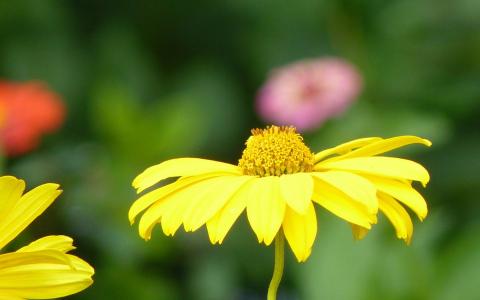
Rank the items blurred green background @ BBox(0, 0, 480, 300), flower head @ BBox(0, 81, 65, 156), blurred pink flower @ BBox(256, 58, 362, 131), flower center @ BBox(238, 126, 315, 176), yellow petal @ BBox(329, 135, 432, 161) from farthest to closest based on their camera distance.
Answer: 1. blurred pink flower @ BBox(256, 58, 362, 131)
2. flower head @ BBox(0, 81, 65, 156)
3. blurred green background @ BBox(0, 0, 480, 300)
4. flower center @ BBox(238, 126, 315, 176)
5. yellow petal @ BBox(329, 135, 432, 161)

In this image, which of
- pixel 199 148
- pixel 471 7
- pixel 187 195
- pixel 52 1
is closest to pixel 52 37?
pixel 52 1

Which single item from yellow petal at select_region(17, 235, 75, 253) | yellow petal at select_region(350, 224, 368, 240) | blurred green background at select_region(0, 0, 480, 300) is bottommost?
blurred green background at select_region(0, 0, 480, 300)

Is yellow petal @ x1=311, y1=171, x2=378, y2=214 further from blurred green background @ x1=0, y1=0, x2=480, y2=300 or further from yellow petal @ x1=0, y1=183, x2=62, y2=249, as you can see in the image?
blurred green background @ x1=0, y1=0, x2=480, y2=300

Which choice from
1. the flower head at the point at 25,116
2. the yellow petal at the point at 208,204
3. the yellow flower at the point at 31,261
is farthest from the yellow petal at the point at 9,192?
the flower head at the point at 25,116

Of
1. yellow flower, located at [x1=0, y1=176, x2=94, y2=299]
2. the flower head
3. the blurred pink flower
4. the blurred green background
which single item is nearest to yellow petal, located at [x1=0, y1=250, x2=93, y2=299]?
yellow flower, located at [x1=0, y1=176, x2=94, y2=299]

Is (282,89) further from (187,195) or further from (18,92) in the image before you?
(187,195)

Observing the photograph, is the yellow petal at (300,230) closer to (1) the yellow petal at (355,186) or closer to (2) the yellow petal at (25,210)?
(1) the yellow petal at (355,186)
